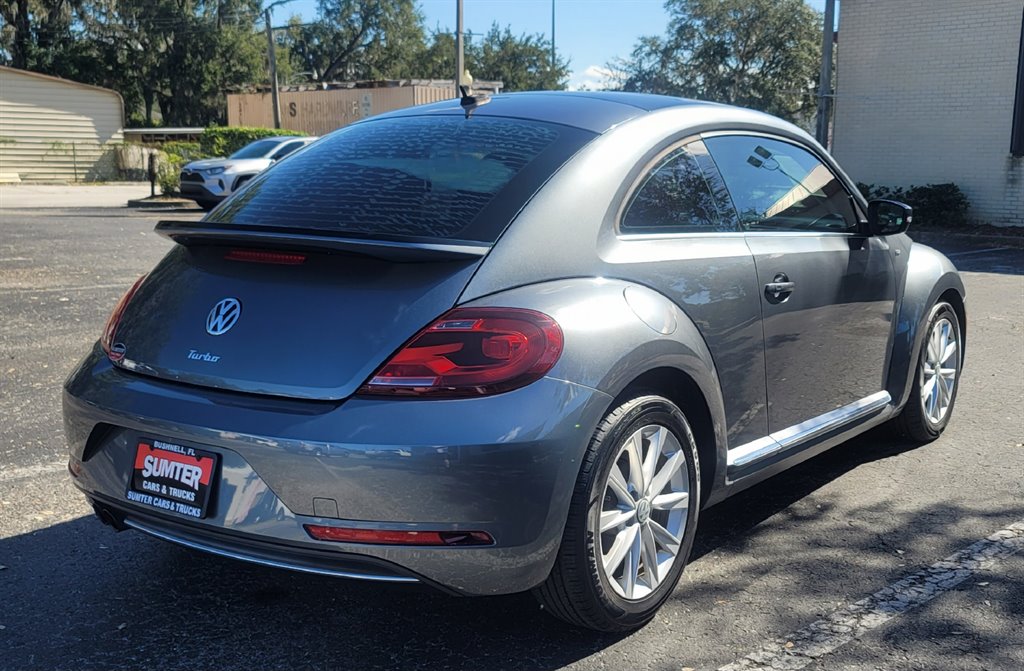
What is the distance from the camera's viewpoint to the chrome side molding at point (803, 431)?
11.6 ft

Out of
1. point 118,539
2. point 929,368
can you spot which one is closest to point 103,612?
point 118,539

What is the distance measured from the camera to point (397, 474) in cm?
255

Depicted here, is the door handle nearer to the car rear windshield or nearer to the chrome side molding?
the chrome side molding

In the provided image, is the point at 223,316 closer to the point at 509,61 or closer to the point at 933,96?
the point at 933,96

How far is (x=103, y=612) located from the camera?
10.4 ft

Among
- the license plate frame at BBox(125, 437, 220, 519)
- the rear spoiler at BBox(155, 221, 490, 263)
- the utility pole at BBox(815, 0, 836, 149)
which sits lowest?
the license plate frame at BBox(125, 437, 220, 519)

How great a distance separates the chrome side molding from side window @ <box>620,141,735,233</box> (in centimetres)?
80

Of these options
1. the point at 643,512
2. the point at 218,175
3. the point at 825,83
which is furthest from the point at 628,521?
the point at 218,175

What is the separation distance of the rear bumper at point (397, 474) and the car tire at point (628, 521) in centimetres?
8

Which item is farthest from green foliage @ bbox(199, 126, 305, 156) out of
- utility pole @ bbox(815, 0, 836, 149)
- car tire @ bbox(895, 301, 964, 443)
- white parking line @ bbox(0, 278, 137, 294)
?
car tire @ bbox(895, 301, 964, 443)

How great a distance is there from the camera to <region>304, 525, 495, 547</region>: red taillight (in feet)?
8.52

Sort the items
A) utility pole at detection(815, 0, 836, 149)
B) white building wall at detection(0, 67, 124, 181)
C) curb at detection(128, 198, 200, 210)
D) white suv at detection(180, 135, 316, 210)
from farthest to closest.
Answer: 1. white building wall at detection(0, 67, 124, 181)
2. curb at detection(128, 198, 200, 210)
3. white suv at detection(180, 135, 316, 210)
4. utility pole at detection(815, 0, 836, 149)

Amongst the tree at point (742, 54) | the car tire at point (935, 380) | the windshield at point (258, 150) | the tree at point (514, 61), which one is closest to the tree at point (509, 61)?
the tree at point (514, 61)

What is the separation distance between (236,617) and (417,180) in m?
1.49
